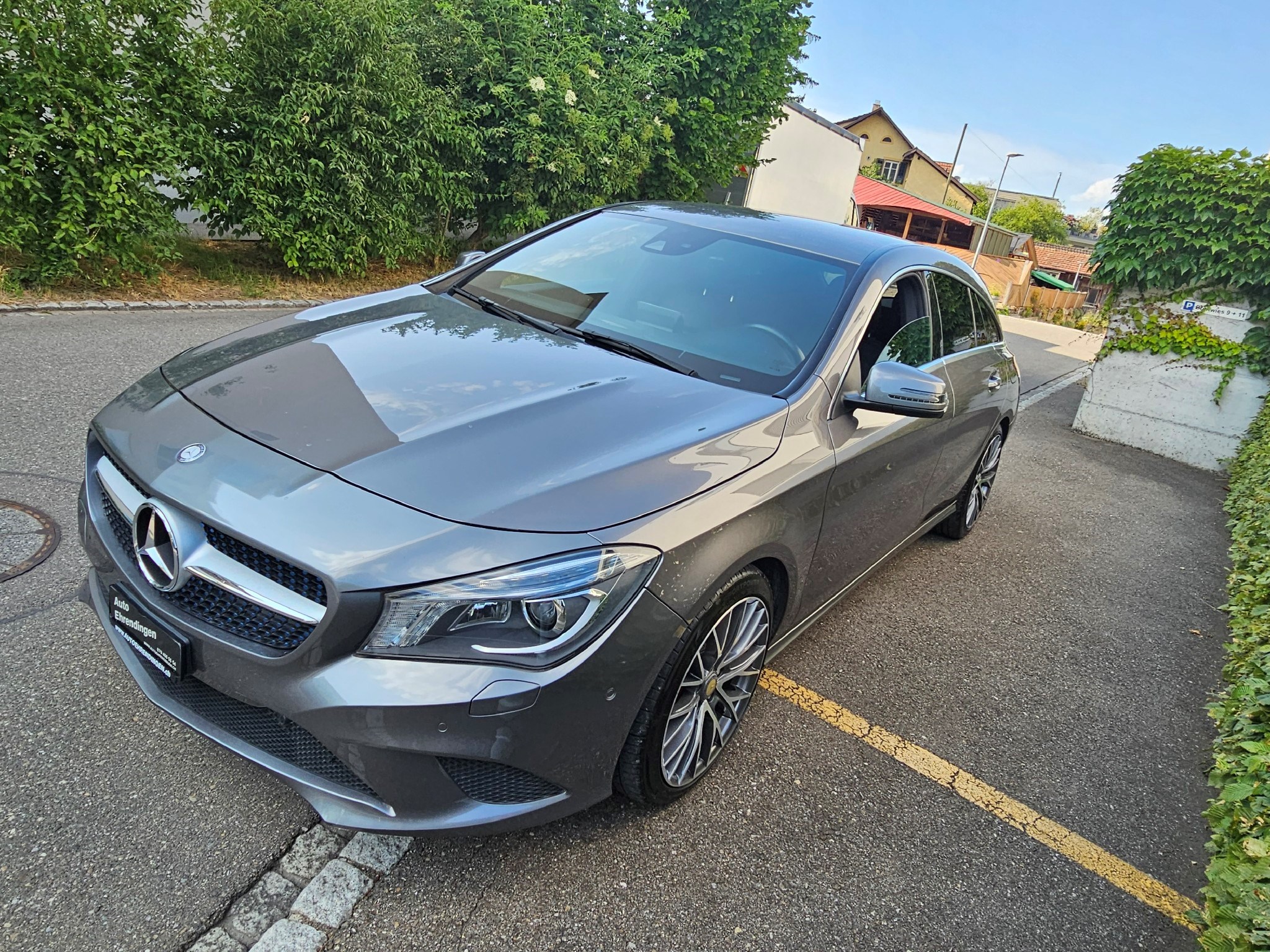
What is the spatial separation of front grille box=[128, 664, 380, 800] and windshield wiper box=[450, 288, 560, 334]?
5.23 feet

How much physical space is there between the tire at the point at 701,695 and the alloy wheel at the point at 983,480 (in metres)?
2.68

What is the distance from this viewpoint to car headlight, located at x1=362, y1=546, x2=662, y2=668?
5.67 feet

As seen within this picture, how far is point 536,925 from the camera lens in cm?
198

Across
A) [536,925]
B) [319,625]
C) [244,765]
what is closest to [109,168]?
[244,765]

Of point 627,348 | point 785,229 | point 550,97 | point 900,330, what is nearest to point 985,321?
point 900,330

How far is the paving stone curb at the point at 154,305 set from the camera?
236 inches

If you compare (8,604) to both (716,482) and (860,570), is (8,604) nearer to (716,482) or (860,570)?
(716,482)

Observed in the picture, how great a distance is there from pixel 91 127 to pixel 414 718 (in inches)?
244

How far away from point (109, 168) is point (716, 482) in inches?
243

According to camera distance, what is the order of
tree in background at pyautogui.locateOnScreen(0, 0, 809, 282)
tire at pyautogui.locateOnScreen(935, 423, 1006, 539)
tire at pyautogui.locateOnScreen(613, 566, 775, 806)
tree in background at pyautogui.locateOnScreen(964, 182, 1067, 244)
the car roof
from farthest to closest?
tree in background at pyautogui.locateOnScreen(964, 182, 1067, 244), tree in background at pyautogui.locateOnScreen(0, 0, 809, 282), tire at pyautogui.locateOnScreen(935, 423, 1006, 539), the car roof, tire at pyautogui.locateOnScreen(613, 566, 775, 806)

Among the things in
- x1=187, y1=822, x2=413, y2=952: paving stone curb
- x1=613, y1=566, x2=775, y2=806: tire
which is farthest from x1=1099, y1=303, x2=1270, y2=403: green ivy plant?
x1=187, y1=822, x2=413, y2=952: paving stone curb

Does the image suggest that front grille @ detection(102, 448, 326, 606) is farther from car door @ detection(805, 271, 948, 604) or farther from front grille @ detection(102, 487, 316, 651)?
car door @ detection(805, 271, 948, 604)

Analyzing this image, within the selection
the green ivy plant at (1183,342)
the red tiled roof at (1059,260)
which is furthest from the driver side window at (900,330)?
the red tiled roof at (1059,260)

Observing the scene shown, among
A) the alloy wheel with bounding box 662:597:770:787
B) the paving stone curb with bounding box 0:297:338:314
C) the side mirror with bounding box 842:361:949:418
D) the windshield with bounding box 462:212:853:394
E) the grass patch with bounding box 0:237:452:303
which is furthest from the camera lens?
the grass patch with bounding box 0:237:452:303
